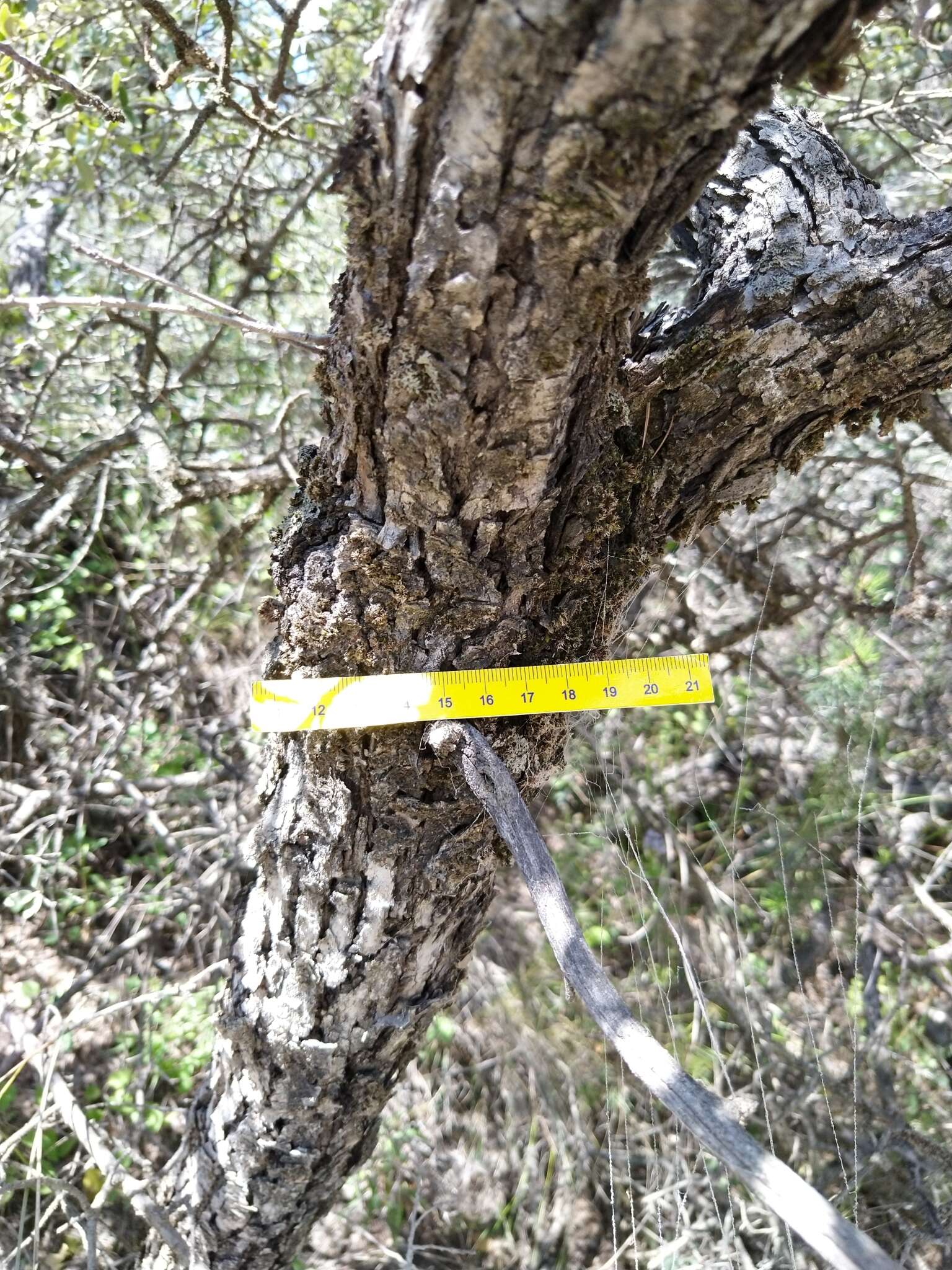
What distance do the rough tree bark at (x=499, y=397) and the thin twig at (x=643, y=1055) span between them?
0.45 feet

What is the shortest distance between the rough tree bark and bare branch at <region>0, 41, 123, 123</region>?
45.6 inches

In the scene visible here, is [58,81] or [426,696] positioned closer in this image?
[426,696]

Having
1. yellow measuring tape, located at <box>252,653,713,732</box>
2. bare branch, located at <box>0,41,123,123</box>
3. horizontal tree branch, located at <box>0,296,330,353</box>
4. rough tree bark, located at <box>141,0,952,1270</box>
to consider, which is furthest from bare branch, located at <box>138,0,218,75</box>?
yellow measuring tape, located at <box>252,653,713,732</box>

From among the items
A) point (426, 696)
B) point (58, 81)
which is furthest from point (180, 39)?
point (426, 696)

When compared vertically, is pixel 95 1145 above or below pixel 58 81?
below

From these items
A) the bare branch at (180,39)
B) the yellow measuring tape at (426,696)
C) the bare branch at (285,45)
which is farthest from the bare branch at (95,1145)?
the bare branch at (285,45)

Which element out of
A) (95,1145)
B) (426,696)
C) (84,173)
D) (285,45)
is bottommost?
(95,1145)

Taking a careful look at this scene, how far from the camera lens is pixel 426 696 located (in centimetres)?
122

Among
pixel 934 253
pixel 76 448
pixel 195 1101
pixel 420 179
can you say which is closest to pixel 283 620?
pixel 420 179

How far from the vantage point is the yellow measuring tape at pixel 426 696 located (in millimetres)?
1223

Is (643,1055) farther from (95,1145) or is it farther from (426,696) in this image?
(95,1145)

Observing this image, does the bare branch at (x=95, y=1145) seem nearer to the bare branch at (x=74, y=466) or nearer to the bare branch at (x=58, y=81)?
the bare branch at (x=74, y=466)

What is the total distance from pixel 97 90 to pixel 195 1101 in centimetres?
335

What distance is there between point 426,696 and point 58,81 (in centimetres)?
164
